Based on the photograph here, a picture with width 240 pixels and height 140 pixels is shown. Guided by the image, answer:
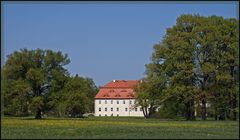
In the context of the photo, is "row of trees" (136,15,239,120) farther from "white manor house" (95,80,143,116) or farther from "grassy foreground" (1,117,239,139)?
"white manor house" (95,80,143,116)

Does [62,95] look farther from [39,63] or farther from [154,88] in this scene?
[154,88]

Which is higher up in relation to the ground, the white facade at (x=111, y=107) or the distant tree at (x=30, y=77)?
the distant tree at (x=30, y=77)

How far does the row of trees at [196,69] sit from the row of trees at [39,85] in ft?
48.8

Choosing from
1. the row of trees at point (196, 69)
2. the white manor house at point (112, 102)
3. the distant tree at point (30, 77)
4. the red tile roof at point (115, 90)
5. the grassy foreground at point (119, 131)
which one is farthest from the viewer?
the red tile roof at point (115, 90)

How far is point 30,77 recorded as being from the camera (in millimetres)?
81125

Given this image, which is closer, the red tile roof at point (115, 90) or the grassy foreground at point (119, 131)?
the grassy foreground at point (119, 131)

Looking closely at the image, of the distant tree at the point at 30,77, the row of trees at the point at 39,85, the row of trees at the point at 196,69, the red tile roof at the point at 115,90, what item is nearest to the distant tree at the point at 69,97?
the row of trees at the point at 39,85

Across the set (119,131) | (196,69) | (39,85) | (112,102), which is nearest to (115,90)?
(112,102)

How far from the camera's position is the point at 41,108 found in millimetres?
80812

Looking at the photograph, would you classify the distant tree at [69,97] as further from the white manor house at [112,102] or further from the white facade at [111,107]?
the white facade at [111,107]

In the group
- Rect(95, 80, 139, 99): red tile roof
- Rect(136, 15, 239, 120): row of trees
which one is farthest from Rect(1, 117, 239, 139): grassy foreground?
Rect(95, 80, 139, 99): red tile roof

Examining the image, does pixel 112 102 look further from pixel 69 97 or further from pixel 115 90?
pixel 69 97

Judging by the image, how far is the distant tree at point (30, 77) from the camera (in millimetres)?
79625

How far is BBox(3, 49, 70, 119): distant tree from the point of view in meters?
79.6
